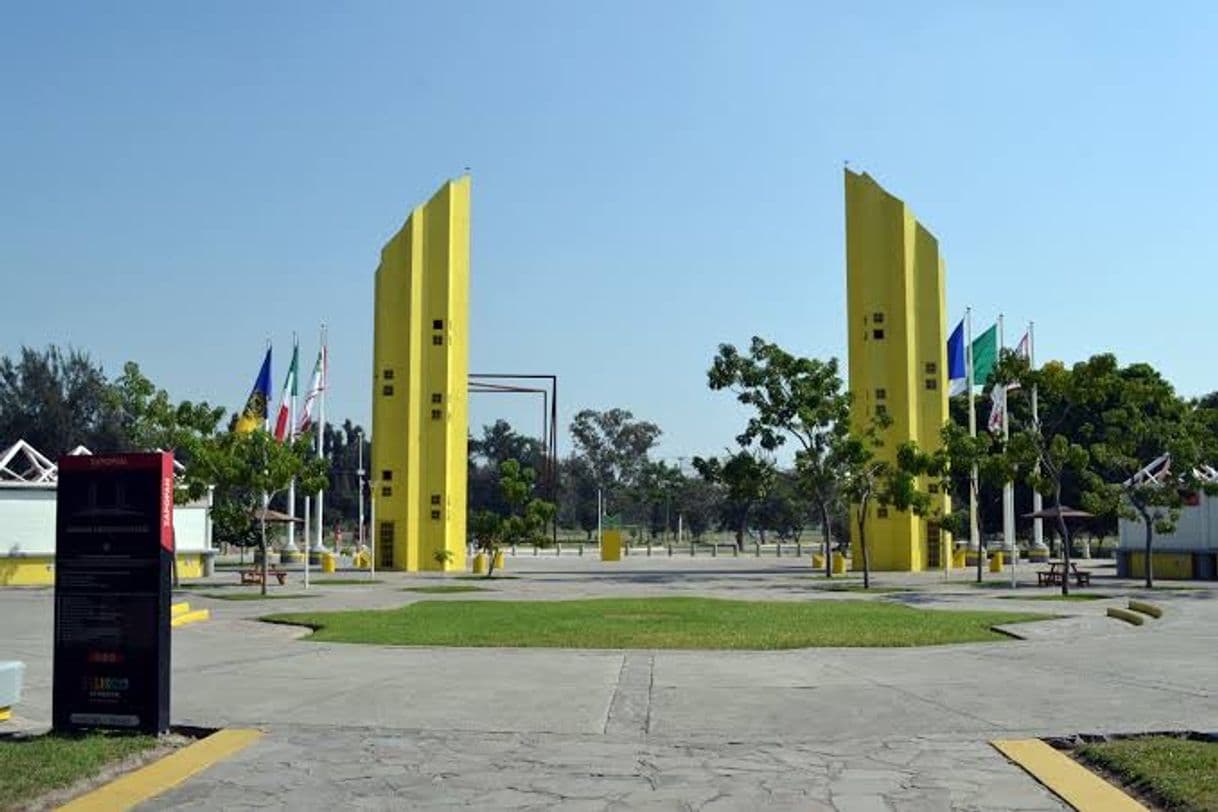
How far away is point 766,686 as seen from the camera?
13.8 metres

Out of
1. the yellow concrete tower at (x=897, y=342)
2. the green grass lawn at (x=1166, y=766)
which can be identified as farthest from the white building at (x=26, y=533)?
the green grass lawn at (x=1166, y=766)

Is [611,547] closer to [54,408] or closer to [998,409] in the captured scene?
[998,409]

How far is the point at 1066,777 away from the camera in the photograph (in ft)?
28.8

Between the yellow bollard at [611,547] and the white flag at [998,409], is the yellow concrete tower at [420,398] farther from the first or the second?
the white flag at [998,409]

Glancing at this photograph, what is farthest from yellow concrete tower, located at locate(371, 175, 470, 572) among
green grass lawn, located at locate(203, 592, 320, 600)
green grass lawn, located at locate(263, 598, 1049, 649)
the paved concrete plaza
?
the paved concrete plaza

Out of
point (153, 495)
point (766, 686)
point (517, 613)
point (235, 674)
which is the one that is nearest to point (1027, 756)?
point (766, 686)

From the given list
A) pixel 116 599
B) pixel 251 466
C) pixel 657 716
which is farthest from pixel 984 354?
pixel 116 599

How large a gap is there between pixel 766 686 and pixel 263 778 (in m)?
6.46

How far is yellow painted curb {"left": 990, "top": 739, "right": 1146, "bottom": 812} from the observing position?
26.2 feet

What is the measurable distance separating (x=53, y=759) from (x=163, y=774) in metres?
0.82

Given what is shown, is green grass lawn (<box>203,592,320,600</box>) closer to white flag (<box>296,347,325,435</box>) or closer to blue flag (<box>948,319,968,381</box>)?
white flag (<box>296,347,325,435</box>)

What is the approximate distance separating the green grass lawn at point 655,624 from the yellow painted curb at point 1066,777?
8.32 metres

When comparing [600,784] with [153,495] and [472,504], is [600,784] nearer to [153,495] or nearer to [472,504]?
[153,495]

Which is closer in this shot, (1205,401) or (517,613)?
(517,613)
